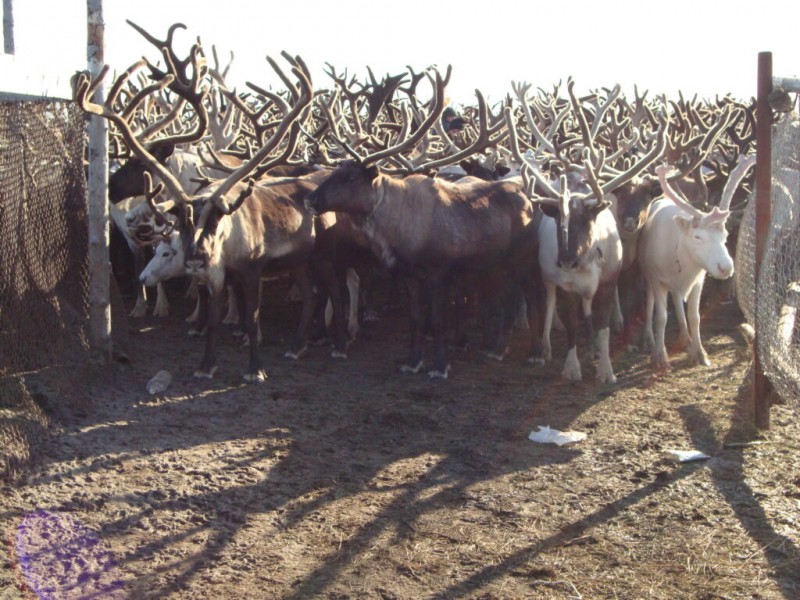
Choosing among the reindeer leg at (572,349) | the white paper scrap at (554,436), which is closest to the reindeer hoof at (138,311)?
the reindeer leg at (572,349)

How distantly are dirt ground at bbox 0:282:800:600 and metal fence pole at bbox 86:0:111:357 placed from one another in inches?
16.3

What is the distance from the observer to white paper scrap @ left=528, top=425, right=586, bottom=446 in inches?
253

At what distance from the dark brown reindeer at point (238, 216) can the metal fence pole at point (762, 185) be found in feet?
10.9

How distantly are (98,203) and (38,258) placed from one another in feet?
2.80

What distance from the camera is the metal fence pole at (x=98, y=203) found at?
7.36m

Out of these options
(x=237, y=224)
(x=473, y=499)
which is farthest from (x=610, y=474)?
(x=237, y=224)

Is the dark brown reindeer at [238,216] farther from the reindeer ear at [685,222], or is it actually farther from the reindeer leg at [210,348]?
the reindeer ear at [685,222]

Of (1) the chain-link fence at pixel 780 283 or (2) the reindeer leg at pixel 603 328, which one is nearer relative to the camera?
(1) the chain-link fence at pixel 780 283

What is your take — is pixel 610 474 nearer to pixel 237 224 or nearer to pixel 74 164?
pixel 237 224

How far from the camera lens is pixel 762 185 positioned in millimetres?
6348

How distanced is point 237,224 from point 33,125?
67.6 inches

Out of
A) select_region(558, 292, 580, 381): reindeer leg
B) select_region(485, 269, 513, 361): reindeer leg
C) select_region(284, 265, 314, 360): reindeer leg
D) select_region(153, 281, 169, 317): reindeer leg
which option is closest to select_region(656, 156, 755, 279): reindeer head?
select_region(558, 292, 580, 381): reindeer leg

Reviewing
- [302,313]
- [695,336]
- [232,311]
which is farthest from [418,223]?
[232,311]

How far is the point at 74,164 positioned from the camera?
7.21 m
